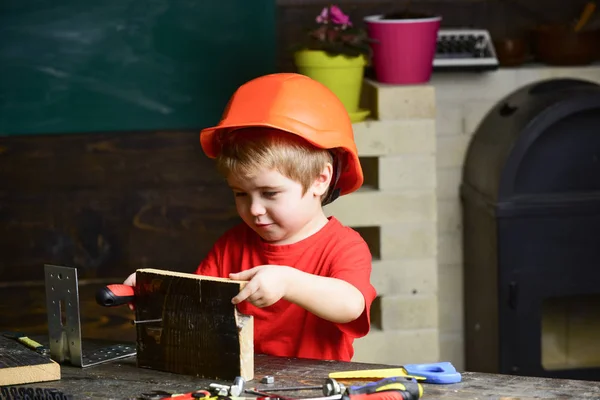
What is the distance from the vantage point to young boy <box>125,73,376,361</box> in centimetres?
169

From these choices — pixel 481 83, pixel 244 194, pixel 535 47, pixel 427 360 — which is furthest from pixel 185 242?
pixel 244 194

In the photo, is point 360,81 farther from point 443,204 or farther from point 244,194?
point 244,194

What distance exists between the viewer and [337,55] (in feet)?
9.60

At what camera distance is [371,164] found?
315cm

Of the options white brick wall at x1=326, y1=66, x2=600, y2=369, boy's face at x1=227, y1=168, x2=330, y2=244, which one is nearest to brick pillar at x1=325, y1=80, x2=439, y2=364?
white brick wall at x1=326, y1=66, x2=600, y2=369

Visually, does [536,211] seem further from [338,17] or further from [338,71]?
[338,17]

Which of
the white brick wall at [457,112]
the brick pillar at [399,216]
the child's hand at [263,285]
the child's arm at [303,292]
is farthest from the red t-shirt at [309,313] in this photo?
the white brick wall at [457,112]

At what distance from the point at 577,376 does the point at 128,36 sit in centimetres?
183

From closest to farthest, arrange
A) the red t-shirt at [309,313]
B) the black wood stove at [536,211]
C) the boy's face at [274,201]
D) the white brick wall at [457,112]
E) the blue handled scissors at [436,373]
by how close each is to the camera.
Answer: the blue handled scissors at [436,373] < the boy's face at [274,201] < the red t-shirt at [309,313] < the black wood stove at [536,211] < the white brick wall at [457,112]

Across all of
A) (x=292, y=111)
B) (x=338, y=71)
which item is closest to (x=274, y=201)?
(x=292, y=111)

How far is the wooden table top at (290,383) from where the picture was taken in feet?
4.78

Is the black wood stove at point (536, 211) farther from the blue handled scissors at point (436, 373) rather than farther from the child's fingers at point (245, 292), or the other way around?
the child's fingers at point (245, 292)

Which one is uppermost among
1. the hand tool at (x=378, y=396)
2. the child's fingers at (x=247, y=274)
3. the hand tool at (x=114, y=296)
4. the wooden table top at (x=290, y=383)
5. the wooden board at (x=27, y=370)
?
the child's fingers at (x=247, y=274)

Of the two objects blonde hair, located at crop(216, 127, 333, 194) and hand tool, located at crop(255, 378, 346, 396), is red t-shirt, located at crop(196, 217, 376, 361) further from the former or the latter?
hand tool, located at crop(255, 378, 346, 396)
